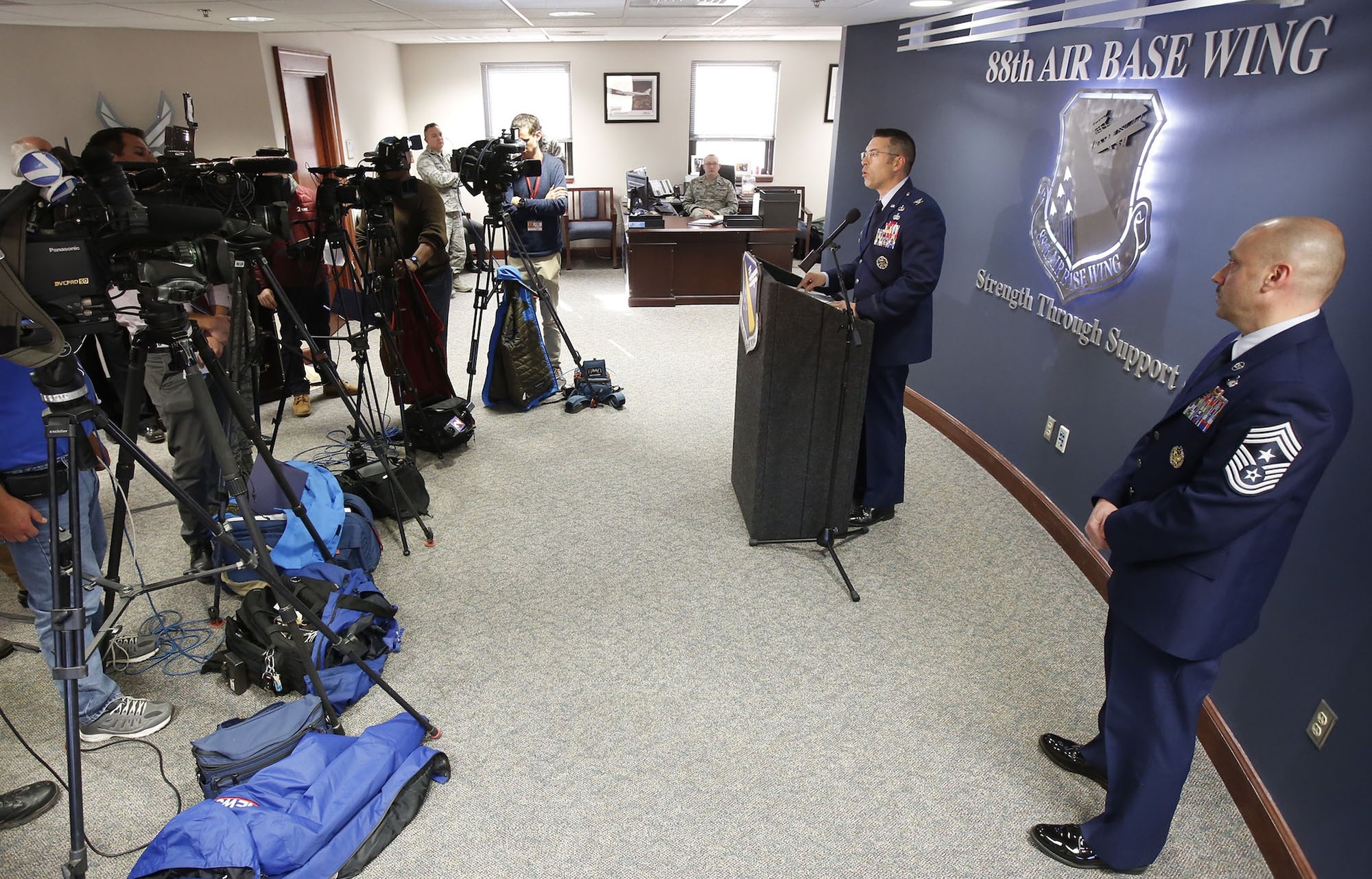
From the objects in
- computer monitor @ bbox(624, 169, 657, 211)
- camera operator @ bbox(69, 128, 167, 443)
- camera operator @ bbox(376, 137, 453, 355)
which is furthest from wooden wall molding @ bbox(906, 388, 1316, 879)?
computer monitor @ bbox(624, 169, 657, 211)

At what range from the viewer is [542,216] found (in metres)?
4.88

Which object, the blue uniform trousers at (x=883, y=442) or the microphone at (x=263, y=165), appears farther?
the blue uniform trousers at (x=883, y=442)

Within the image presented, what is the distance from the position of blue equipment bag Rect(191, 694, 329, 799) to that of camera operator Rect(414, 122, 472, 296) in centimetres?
446

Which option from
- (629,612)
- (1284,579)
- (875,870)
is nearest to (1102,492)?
(1284,579)

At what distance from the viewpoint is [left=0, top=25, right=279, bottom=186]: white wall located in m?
4.73

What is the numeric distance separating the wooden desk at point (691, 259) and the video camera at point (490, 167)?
2.85 meters

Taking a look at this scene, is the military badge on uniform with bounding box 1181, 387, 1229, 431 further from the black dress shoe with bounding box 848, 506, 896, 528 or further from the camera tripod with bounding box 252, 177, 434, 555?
the camera tripod with bounding box 252, 177, 434, 555

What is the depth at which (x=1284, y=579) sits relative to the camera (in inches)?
82.2

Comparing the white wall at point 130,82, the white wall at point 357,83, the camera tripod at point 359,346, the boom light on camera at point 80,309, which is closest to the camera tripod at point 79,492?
the boom light on camera at point 80,309

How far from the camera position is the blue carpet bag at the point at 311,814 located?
170 centimetres

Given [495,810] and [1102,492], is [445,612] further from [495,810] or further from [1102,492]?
[1102,492]

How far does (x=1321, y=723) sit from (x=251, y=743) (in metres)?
2.78

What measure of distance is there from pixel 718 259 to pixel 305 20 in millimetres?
3674

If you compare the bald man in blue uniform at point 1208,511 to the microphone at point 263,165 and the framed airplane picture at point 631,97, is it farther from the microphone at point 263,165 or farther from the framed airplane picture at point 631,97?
the framed airplane picture at point 631,97
